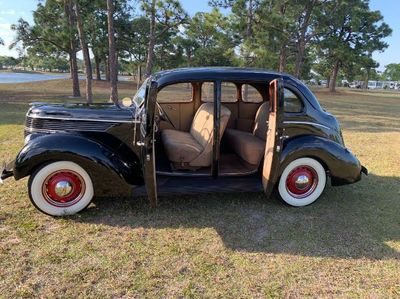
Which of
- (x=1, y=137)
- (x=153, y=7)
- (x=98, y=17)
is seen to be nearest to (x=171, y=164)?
(x=1, y=137)

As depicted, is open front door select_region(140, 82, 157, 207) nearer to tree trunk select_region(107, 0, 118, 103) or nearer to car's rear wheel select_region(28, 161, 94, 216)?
car's rear wheel select_region(28, 161, 94, 216)

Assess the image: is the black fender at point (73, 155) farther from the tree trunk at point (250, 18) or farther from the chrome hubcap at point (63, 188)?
the tree trunk at point (250, 18)

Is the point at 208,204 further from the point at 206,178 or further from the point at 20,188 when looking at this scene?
the point at 20,188

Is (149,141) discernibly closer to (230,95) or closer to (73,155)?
(73,155)

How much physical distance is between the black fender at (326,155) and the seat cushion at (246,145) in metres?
0.34

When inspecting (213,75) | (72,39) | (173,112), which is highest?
(72,39)

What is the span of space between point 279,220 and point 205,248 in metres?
1.09

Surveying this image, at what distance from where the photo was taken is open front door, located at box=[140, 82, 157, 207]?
3459 millimetres

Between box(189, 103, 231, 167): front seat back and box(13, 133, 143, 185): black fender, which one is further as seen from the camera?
box(189, 103, 231, 167): front seat back

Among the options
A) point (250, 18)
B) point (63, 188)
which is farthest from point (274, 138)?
point (250, 18)

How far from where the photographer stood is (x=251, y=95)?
16.9 ft

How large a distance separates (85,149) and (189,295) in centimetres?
193

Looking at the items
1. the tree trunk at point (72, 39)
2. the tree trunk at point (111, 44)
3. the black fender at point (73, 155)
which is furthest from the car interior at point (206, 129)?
the tree trunk at point (72, 39)

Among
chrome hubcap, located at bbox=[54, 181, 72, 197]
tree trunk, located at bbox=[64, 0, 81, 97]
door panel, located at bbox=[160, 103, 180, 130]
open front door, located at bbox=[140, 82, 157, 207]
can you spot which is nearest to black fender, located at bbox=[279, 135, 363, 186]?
open front door, located at bbox=[140, 82, 157, 207]
